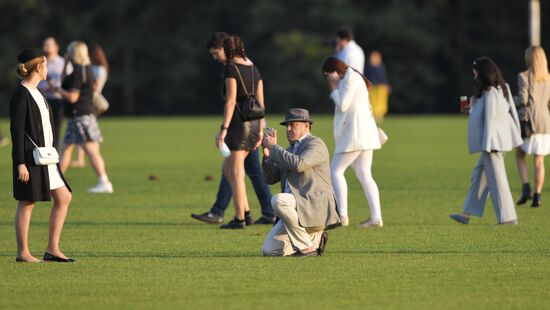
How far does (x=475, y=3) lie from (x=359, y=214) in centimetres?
5028

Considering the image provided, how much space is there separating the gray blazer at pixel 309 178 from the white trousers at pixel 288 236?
2.8 inches

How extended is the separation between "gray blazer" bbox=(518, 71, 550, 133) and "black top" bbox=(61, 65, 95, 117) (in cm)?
595

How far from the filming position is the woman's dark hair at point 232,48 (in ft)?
43.8

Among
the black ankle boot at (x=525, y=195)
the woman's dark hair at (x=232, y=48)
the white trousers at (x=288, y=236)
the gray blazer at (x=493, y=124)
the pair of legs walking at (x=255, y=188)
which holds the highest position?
the woman's dark hair at (x=232, y=48)

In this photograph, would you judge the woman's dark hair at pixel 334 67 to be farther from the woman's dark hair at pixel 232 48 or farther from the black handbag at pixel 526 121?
the black handbag at pixel 526 121

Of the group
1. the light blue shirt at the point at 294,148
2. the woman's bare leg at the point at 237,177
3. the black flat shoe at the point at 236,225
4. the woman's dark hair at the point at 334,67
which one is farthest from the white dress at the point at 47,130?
the woman's dark hair at the point at 334,67

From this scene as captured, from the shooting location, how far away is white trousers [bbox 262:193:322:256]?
10750 millimetres

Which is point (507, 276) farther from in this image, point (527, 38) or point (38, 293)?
point (527, 38)

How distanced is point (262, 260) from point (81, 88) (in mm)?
7497

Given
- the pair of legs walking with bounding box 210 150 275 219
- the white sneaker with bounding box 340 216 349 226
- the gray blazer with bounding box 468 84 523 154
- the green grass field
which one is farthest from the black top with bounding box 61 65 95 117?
the gray blazer with bounding box 468 84 523 154

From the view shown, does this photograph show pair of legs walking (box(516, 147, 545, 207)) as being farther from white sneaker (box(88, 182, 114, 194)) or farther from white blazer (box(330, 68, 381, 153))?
white sneaker (box(88, 182, 114, 194))

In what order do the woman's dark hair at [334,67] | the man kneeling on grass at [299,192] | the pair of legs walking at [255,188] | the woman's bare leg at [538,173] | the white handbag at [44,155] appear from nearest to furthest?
1. the white handbag at [44,155]
2. the man kneeling on grass at [299,192]
3. the woman's dark hair at [334,67]
4. the pair of legs walking at [255,188]
5. the woman's bare leg at [538,173]

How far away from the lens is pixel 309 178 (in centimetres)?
1087

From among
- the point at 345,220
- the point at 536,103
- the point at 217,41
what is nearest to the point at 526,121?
the point at 536,103
